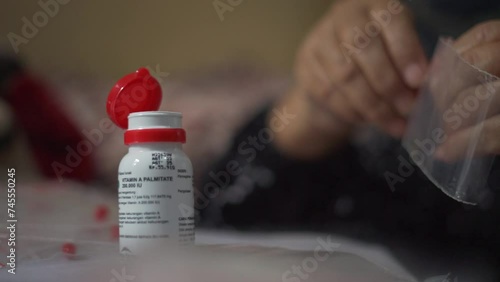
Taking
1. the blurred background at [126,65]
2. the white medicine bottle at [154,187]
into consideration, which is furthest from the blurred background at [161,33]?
the white medicine bottle at [154,187]

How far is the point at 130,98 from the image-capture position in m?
0.73

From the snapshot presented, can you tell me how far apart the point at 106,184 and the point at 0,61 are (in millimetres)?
233

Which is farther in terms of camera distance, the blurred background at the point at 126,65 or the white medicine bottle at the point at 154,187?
the blurred background at the point at 126,65

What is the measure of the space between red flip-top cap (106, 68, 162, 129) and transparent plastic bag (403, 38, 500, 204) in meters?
0.36

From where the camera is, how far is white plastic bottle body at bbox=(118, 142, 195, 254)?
0.63 meters

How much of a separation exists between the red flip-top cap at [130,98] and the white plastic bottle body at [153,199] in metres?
0.08

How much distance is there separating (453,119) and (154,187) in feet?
1.39

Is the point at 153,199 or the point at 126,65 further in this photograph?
the point at 126,65

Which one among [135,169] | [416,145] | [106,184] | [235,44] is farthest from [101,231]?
[416,145]

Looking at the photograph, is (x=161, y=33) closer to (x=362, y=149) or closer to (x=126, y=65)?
(x=126, y=65)

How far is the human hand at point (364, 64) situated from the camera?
0.78 m

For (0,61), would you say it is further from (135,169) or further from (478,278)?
(478,278)

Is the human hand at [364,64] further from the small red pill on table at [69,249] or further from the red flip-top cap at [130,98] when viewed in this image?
the small red pill on table at [69,249]

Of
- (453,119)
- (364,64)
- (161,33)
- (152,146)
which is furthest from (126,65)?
(453,119)
